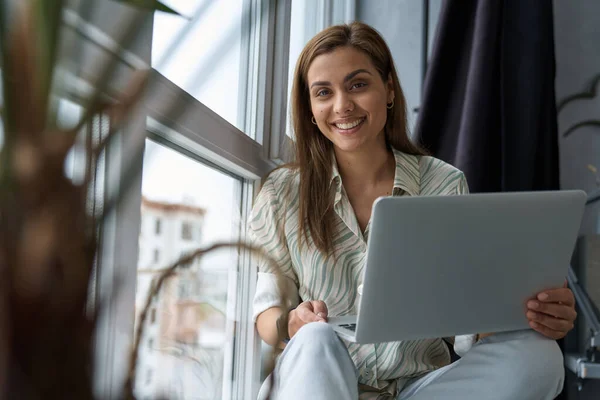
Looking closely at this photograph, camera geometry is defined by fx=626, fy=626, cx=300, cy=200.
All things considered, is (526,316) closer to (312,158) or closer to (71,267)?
(312,158)

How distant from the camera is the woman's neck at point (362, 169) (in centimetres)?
145

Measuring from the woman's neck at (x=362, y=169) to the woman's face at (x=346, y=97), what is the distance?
0.13 ft

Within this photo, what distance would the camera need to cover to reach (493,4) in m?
2.00

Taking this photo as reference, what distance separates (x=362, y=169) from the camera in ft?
4.76

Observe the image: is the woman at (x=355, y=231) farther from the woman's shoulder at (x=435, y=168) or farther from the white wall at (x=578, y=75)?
the white wall at (x=578, y=75)

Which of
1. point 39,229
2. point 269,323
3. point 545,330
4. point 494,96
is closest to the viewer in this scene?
point 39,229

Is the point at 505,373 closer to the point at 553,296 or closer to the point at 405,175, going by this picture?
the point at 553,296

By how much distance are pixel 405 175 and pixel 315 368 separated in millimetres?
603

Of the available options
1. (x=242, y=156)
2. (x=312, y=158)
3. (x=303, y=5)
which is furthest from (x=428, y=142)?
(x=242, y=156)

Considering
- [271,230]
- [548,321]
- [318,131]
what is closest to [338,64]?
[318,131]

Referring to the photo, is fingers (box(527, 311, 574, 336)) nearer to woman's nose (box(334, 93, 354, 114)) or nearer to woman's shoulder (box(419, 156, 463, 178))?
woman's shoulder (box(419, 156, 463, 178))

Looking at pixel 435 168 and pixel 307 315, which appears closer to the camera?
pixel 307 315

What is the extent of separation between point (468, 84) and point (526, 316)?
1.12 m

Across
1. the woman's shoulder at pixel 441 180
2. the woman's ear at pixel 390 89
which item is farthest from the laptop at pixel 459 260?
the woman's ear at pixel 390 89
